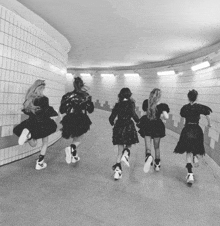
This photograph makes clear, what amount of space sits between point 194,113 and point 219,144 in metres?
1.11

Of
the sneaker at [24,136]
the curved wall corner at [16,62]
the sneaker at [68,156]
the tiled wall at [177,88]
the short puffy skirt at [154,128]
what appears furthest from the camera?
the tiled wall at [177,88]

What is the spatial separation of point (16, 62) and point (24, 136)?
1.28 metres

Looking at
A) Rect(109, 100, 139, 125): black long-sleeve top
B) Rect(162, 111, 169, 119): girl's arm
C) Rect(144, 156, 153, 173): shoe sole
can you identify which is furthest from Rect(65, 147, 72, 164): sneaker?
Rect(162, 111, 169, 119): girl's arm

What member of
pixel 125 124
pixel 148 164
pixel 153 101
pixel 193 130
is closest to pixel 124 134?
pixel 125 124

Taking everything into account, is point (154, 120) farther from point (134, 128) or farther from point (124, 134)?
point (124, 134)

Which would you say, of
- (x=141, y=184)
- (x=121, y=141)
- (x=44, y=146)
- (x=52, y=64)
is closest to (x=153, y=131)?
(x=121, y=141)

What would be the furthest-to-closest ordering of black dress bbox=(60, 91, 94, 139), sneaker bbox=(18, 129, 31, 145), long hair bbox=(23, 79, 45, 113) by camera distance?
black dress bbox=(60, 91, 94, 139)
long hair bbox=(23, 79, 45, 113)
sneaker bbox=(18, 129, 31, 145)

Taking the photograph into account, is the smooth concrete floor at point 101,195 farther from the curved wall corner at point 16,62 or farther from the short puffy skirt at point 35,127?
the short puffy skirt at point 35,127

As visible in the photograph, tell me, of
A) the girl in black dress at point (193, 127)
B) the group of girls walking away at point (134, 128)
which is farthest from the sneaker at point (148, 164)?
the girl in black dress at point (193, 127)

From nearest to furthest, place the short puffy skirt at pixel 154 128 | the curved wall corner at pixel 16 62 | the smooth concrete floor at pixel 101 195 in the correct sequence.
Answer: the smooth concrete floor at pixel 101 195
the curved wall corner at pixel 16 62
the short puffy skirt at pixel 154 128

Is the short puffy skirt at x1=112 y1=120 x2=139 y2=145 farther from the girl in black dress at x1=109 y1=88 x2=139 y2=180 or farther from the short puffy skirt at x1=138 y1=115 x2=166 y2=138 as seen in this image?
the short puffy skirt at x1=138 y1=115 x2=166 y2=138

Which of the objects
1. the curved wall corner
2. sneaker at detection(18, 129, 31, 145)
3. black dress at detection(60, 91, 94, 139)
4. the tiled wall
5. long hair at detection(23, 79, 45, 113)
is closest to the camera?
sneaker at detection(18, 129, 31, 145)

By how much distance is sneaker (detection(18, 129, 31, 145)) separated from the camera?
167 inches

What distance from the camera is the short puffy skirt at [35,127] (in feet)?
14.5
